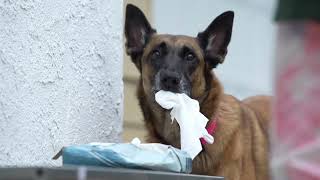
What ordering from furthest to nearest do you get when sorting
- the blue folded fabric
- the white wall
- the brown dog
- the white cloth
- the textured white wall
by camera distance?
1. the white wall
2. the brown dog
3. the white cloth
4. the textured white wall
5. the blue folded fabric

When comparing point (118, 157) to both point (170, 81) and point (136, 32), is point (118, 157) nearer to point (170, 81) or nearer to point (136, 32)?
point (170, 81)

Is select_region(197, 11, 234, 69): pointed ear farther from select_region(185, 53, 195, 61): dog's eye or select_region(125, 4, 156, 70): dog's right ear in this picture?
select_region(125, 4, 156, 70): dog's right ear

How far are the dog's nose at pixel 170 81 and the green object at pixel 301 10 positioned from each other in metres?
2.45

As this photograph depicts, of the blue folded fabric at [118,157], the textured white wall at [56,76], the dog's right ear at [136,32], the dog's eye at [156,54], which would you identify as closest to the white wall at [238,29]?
the dog's right ear at [136,32]

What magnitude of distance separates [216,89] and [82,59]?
2.90ft

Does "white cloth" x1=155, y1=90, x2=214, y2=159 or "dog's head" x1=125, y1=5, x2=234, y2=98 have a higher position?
"dog's head" x1=125, y1=5, x2=234, y2=98

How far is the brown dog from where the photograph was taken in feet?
14.2

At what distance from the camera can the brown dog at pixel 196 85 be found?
171 inches

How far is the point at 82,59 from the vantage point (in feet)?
13.6

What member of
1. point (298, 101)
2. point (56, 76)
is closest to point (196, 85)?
point (56, 76)

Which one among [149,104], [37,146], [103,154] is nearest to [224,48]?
[149,104]

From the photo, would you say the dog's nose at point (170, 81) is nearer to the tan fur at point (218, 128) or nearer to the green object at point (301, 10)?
the tan fur at point (218, 128)

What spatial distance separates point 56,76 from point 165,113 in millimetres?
753

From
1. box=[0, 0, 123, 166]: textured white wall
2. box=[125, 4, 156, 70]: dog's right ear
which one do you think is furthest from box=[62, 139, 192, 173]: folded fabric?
box=[125, 4, 156, 70]: dog's right ear
